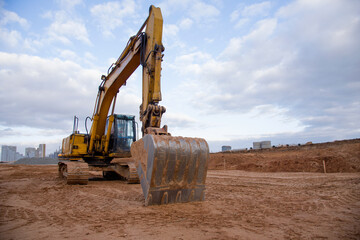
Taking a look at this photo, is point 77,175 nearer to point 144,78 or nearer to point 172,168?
point 144,78

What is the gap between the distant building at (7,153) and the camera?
83412 millimetres

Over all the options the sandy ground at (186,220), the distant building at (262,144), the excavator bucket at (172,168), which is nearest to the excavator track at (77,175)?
the sandy ground at (186,220)

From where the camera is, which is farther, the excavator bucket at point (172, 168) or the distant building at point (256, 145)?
the distant building at point (256, 145)

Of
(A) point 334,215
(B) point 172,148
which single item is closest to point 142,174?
(B) point 172,148

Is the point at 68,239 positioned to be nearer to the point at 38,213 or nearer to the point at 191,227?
the point at 191,227

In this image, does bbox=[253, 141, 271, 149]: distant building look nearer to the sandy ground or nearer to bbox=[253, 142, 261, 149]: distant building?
bbox=[253, 142, 261, 149]: distant building

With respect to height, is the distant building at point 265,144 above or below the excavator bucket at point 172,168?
above

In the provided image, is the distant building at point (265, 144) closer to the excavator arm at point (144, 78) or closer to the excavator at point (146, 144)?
the excavator at point (146, 144)

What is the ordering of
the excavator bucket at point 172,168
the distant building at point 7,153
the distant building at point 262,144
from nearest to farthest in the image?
the excavator bucket at point 172,168
the distant building at point 262,144
the distant building at point 7,153

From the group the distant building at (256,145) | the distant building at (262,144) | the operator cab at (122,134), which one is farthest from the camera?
the distant building at (256,145)

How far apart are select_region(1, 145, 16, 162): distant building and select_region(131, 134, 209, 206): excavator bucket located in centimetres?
9897

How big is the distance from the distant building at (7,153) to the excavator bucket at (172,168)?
325 ft

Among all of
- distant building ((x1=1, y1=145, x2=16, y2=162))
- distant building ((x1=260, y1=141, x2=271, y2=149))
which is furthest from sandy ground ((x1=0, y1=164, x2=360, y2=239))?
distant building ((x1=1, y1=145, x2=16, y2=162))

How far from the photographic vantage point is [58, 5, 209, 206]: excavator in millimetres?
4465
